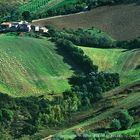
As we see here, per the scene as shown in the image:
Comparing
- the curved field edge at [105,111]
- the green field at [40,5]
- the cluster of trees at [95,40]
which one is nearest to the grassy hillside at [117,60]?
the cluster of trees at [95,40]

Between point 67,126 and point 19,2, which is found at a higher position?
A: point 19,2

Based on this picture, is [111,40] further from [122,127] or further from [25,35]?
[122,127]

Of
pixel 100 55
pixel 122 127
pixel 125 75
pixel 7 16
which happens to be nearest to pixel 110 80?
pixel 125 75

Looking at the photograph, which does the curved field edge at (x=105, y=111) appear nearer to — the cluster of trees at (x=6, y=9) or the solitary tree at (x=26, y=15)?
the solitary tree at (x=26, y=15)

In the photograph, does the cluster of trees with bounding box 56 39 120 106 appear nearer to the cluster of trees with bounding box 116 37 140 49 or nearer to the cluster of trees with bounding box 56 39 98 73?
the cluster of trees with bounding box 56 39 98 73

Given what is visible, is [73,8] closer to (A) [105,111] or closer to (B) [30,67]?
(B) [30,67]

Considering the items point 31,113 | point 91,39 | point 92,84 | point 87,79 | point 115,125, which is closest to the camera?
point 115,125

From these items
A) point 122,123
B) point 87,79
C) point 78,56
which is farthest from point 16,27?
point 122,123
